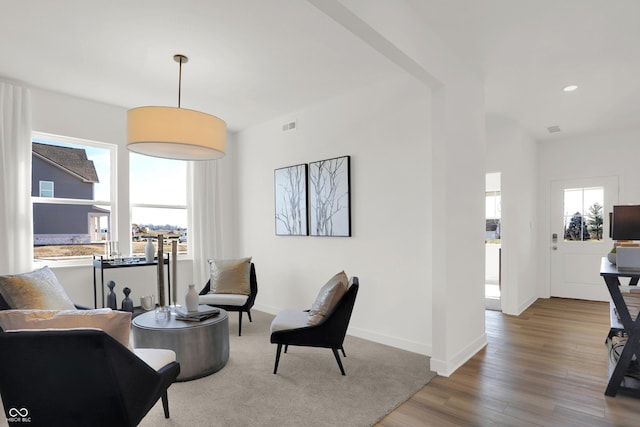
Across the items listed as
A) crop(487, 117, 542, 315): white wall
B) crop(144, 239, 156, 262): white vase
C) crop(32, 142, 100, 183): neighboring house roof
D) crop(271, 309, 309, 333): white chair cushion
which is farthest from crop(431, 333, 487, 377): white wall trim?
crop(32, 142, 100, 183): neighboring house roof

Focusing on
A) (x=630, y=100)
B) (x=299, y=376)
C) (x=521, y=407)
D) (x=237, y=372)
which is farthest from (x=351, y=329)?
(x=630, y=100)

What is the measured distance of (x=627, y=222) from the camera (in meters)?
3.28

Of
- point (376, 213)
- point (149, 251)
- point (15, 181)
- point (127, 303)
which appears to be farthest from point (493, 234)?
point (15, 181)

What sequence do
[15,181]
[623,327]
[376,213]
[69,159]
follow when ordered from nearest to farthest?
1. [623,327]
2. [15,181]
3. [376,213]
4. [69,159]

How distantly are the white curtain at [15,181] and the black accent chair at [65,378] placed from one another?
8.60 ft

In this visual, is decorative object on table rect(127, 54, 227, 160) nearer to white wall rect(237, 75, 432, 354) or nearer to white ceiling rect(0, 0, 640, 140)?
white ceiling rect(0, 0, 640, 140)

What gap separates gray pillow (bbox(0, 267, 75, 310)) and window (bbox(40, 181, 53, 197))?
1.53 m

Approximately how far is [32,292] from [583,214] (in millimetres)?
7163

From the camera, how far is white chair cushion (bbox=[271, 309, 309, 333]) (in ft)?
9.80

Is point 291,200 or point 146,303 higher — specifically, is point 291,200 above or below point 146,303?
above

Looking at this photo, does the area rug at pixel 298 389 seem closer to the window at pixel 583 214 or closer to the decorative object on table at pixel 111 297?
the decorative object on table at pixel 111 297

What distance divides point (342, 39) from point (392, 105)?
3.34 feet

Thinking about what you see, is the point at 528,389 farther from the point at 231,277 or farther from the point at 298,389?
the point at 231,277

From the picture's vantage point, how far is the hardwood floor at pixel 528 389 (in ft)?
7.56
